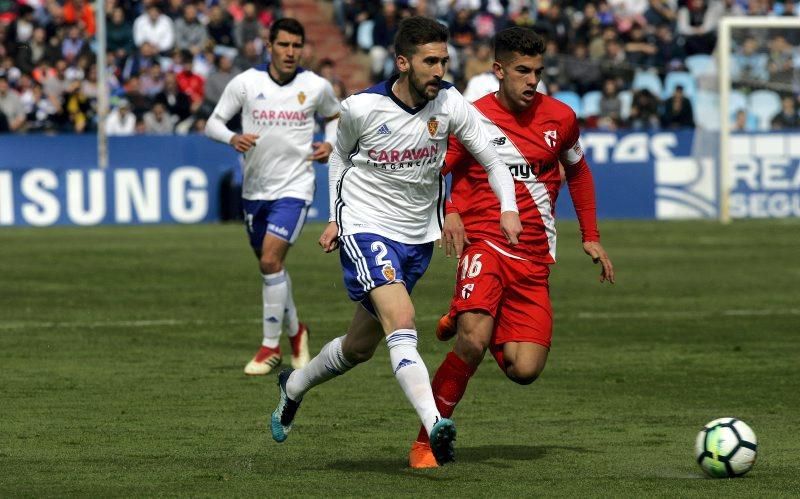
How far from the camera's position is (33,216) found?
25906 mm

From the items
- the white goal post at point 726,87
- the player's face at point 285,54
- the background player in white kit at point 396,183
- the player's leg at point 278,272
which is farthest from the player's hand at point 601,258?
the white goal post at point 726,87

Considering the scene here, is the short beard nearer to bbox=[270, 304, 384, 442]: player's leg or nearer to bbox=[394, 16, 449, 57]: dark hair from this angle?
bbox=[394, 16, 449, 57]: dark hair

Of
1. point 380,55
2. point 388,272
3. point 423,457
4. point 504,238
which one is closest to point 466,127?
point 504,238

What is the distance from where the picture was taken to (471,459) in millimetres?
8031

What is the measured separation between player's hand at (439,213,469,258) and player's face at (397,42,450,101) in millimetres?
642

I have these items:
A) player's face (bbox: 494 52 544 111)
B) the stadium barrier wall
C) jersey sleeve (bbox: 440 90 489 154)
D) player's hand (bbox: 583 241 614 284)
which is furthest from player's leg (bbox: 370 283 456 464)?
the stadium barrier wall

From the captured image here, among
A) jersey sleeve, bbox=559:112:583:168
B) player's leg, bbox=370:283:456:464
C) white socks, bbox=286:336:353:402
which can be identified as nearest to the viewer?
player's leg, bbox=370:283:456:464

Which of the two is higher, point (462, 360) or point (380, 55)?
point (462, 360)

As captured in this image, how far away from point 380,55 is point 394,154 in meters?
23.4

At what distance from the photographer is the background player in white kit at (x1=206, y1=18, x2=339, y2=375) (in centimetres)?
1192

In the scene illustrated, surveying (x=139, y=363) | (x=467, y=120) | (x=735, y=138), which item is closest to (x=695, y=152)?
(x=735, y=138)

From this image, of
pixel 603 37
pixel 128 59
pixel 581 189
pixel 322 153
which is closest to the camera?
pixel 581 189

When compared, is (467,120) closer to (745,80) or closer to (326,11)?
(745,80)

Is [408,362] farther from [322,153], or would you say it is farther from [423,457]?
[322,153]
